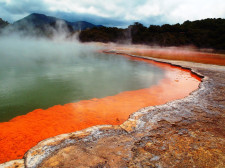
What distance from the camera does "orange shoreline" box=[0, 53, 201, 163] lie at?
2520 mm

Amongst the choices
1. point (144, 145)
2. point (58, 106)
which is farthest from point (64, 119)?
point (144, 145)

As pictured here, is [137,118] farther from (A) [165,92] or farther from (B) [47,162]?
(A) [165,92]

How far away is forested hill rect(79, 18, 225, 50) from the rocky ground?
122 ft

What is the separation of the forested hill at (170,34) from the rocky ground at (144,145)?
122 ft

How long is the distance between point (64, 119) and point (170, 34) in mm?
46240

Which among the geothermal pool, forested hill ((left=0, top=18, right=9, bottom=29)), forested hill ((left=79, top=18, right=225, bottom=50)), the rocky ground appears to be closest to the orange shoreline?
the geothermal pool

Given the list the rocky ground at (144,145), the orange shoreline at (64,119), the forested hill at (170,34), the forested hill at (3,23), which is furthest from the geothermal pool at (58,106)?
the forested hill at (3,23)

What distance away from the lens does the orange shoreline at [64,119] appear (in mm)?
2520

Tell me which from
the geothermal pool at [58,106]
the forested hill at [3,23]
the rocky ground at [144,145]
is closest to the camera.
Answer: the rocky ground at [144,145]

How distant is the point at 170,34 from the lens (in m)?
42.6

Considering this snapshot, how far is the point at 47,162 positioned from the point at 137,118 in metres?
1.70

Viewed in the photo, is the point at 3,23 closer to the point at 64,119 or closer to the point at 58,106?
the point at 58,106

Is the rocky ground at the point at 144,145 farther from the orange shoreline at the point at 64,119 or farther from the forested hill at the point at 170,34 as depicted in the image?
the forested hill at the point at 170,34

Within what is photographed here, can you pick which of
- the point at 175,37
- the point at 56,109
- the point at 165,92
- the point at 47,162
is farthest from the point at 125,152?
the point at 175,37
